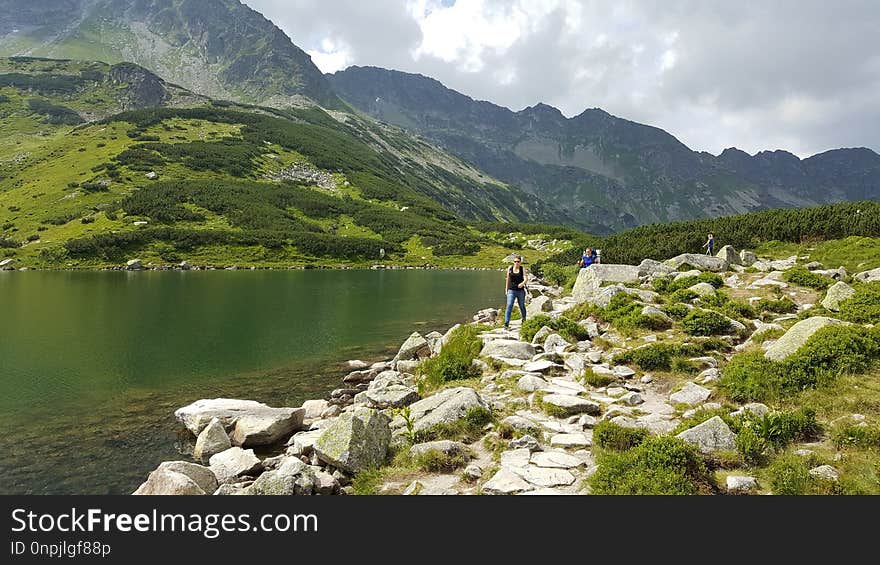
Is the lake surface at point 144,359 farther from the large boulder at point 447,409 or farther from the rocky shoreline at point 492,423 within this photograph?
the large boulder at point 447,409

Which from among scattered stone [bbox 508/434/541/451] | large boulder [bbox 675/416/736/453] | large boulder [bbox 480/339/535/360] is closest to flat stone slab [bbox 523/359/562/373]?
large boulder [bbox 480/339/535/360]

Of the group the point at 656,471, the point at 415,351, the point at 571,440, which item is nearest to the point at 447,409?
the point at 571,440

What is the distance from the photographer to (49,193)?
13812 cm

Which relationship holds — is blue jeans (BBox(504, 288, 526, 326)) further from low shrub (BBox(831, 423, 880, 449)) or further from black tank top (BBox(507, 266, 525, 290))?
low shrub (BBox(831, 423, 880, 449))

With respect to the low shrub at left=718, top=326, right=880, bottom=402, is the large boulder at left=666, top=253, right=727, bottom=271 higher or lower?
higher

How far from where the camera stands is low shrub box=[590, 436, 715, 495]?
7.83m

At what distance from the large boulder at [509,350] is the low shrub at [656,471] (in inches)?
381

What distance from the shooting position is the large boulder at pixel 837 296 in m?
18.8

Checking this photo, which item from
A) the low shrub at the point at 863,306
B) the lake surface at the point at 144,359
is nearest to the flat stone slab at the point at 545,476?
the lake surface at the point at 144,359

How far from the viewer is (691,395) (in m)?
12.9

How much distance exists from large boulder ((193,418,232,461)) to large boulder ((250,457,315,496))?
5908mm
